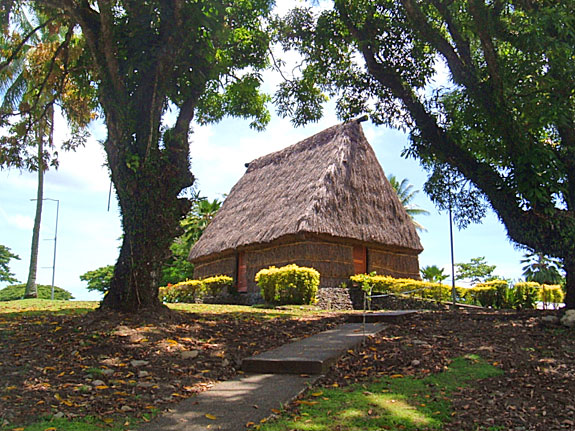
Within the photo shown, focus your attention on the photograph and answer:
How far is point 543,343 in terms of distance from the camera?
695 cm

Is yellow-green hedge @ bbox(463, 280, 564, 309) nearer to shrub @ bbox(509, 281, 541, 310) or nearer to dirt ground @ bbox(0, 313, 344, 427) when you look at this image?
shrub @ bbox(509, 281, 541, 310)

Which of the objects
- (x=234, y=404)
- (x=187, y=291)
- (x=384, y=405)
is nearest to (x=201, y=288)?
(x=187, y=291)

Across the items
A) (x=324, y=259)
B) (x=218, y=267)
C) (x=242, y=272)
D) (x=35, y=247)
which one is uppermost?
(x=35, y=247)

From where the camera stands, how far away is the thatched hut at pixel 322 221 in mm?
16844

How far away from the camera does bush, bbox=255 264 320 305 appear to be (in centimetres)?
1436

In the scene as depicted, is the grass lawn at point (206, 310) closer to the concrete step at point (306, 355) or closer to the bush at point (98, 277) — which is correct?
the concrete step at point (306, 355)

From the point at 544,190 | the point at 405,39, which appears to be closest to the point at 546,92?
the point at 544,190

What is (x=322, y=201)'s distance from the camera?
1697cm

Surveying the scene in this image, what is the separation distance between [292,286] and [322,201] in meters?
3.77

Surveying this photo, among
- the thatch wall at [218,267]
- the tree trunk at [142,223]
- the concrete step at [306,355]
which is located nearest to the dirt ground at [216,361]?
the concrete step at [306,355]

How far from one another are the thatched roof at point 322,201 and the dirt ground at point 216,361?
804 cm

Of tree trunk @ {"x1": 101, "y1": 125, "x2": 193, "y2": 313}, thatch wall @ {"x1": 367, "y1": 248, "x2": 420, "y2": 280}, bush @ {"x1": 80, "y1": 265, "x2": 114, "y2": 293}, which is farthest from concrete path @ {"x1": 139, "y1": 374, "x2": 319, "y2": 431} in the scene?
bush @ {"x1": 80, "y1": 265, "x2": 114, "y2": 293}

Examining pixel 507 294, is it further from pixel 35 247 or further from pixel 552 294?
pixel 35 247

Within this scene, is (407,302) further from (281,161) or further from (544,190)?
(281,161)
